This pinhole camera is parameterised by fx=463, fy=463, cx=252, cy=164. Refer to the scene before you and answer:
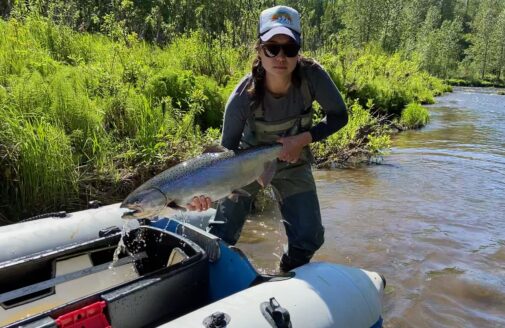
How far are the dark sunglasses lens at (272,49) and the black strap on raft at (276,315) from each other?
5.32ft

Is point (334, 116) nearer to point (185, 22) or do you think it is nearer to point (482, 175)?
point (482, 175)

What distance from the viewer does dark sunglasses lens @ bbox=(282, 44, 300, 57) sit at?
3.10 metres

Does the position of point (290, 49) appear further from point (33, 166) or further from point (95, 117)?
point (95, 117)

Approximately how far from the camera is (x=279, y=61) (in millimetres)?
3125

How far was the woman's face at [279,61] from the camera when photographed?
3074 millimetres

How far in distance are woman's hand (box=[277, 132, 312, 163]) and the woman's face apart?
45cm

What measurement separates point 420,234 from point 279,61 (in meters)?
3.58

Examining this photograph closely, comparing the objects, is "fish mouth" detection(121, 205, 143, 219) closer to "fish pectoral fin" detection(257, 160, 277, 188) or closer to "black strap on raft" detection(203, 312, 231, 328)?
"black strap on raft" detection(203, 312, 231, 328)

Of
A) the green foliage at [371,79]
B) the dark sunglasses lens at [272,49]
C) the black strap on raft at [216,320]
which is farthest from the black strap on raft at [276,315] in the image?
the green foliage at [371,79]

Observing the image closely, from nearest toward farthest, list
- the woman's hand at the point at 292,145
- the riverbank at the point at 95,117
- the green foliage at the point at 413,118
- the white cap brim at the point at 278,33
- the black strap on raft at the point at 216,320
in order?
1. the black strap on raft at the point at 216,320
2. the white cap brim at the point at 278,33
3. the woman's hand at the point at 292,145
4. the riverbank at the point at 95,117
5. the green foliage at the point at 413,118

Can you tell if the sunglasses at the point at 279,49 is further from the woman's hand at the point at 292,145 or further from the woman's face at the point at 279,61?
the woman's hand at the point at 292,145

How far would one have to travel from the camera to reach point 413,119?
15.1 metres

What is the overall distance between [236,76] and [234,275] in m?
6.98

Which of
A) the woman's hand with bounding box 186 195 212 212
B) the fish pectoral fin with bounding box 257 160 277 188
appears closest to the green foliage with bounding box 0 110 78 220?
the woman's hand with bounding box 186 195 212 212
